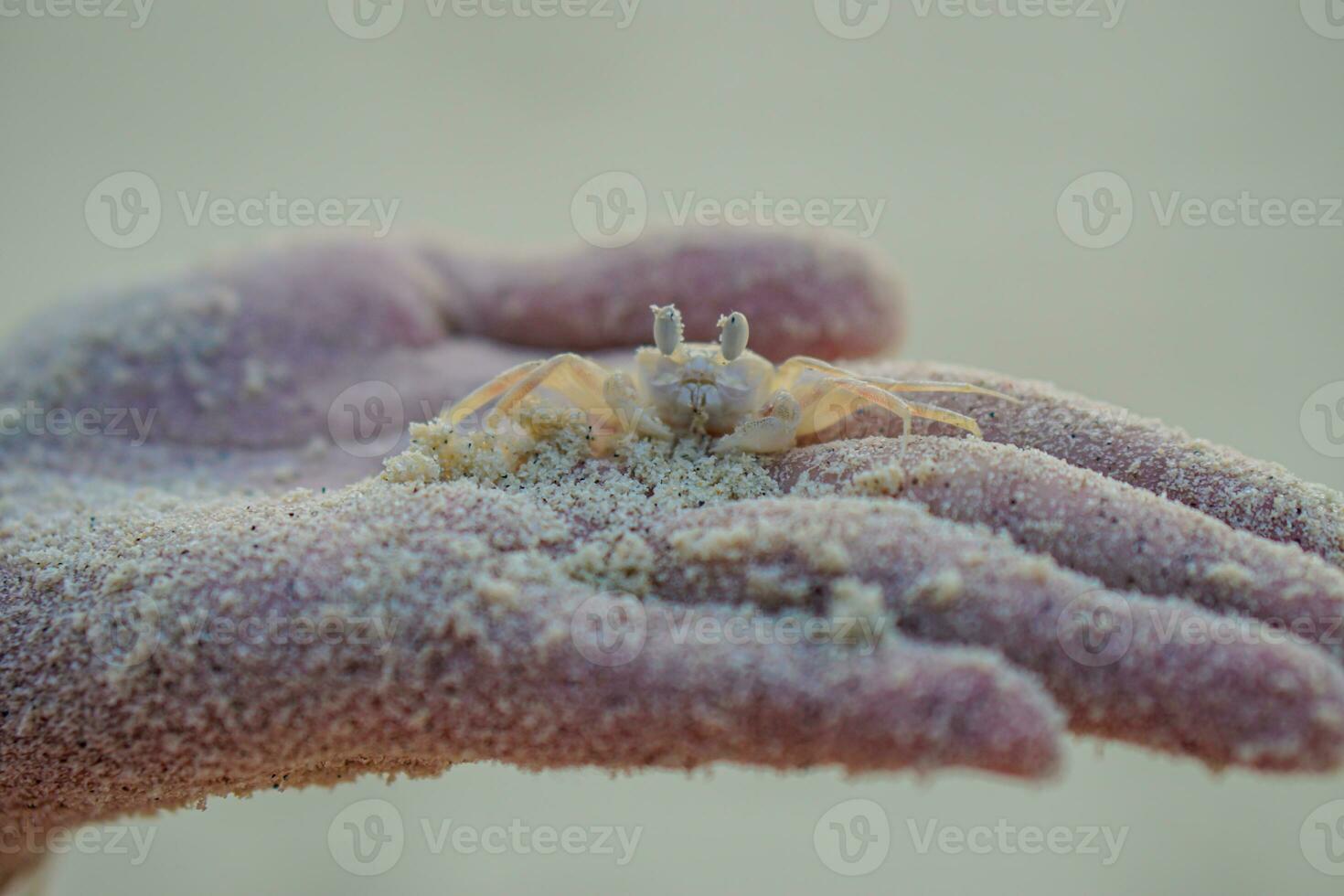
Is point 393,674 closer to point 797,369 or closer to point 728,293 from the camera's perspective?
point 797,369

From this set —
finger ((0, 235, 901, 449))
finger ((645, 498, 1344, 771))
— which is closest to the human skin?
finger ((645, 498, 1344, 771))

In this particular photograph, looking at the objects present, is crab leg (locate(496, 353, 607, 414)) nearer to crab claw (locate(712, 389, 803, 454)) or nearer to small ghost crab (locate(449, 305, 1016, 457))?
small ghost crab (locate(449, 305, 1016, 457))

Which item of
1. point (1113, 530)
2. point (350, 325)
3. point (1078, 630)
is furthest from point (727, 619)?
point (350, 325)

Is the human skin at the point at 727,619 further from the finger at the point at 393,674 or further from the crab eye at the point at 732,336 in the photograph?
the crab eye at the point at 732,336

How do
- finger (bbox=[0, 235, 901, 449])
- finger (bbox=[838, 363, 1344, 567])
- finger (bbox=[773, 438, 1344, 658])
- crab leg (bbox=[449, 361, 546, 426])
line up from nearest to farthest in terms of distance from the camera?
1. finger (bbox=[773, 438, 1344, 658])
2. finger (bbox=[838, 363, 1344, 567])
3. crab leg (bbox=[449, 361, 546, 426])
4. finger (bbox=[0, 235, 901, 449])

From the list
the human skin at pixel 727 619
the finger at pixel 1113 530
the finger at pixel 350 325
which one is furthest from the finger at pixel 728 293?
the finger at pixel 1113 530
